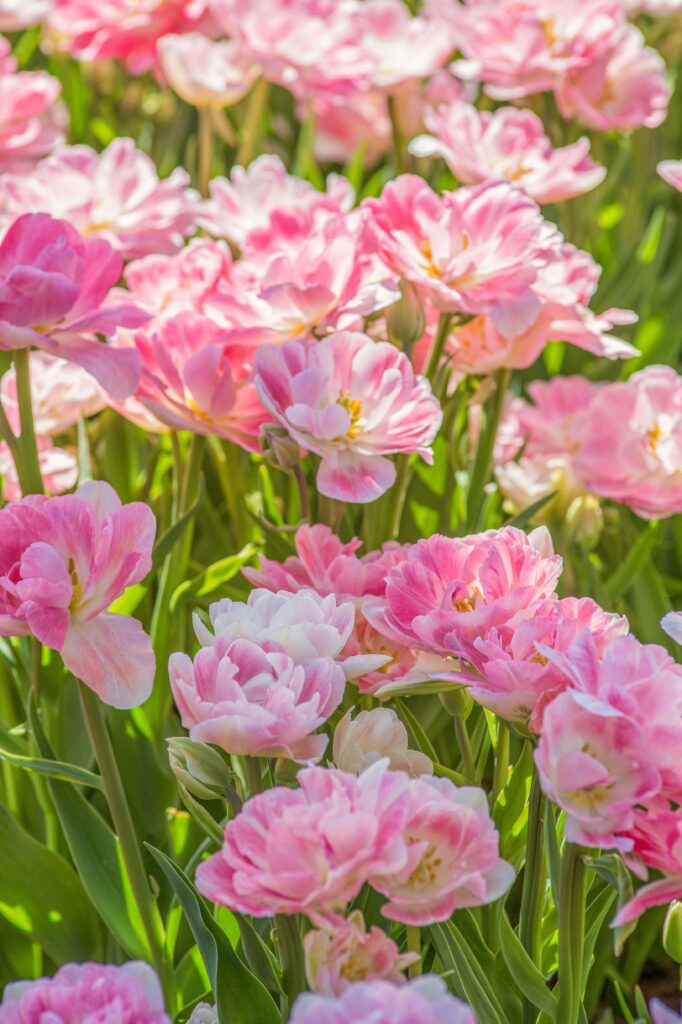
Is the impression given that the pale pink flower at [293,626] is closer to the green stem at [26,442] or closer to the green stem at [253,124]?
the green stem at [26,442]

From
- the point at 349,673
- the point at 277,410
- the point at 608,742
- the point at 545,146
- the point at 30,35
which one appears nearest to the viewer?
the point at 608,742

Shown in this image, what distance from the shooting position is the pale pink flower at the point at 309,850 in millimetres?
486

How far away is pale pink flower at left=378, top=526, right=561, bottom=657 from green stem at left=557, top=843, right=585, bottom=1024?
10cm

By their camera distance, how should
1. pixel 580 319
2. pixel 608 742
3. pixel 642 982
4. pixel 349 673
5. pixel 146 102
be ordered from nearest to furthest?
pixel 608 742
pixel 349 673
pixel 580 319
pixel 642 982
pixel 146 102

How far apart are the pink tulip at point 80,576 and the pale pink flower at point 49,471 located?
1.09 ft

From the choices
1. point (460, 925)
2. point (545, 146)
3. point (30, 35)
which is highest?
point (545, 146)

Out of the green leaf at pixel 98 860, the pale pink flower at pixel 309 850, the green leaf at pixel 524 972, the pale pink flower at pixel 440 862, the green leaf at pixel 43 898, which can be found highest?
the pale pink flower at pixel 309 850

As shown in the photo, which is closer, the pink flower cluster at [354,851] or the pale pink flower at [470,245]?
the pink flower cluster at [354,851]

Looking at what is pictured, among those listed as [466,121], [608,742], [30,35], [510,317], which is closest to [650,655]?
[608,742]

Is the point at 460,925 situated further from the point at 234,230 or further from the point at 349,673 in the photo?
the point at 234,230

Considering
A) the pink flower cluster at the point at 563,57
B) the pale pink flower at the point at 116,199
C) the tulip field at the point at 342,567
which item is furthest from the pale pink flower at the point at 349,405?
the pink flower cluster at the point at 563,57

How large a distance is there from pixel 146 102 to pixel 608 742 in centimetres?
192

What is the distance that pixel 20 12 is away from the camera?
166cm

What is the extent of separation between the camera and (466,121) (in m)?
1.18
